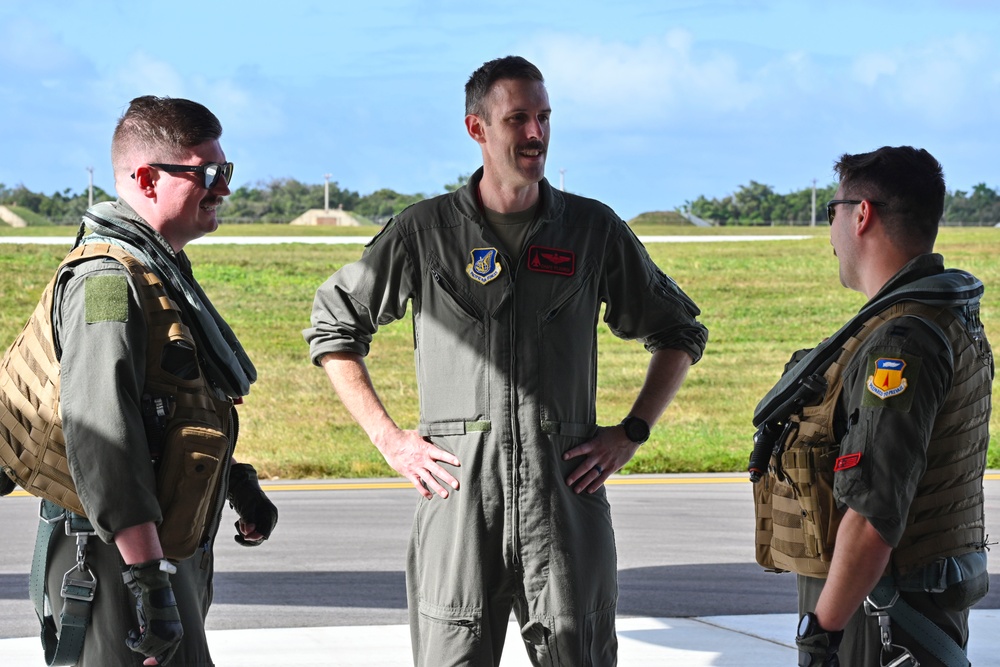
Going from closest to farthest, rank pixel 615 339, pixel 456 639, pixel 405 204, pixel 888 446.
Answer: pixel 888 446 < pixel 456 639 < pixel 615 339 < pixel 405 204

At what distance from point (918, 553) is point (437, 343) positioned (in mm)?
1591

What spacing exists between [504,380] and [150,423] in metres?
1.12

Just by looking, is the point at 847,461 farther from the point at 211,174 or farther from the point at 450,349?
the point at 211,174

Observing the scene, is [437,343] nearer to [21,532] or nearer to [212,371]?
[212,371]

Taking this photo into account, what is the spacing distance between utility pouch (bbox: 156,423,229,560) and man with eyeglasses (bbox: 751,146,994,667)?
61.0 inches

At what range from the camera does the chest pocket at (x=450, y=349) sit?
3.88m

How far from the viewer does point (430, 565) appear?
12.7 ft

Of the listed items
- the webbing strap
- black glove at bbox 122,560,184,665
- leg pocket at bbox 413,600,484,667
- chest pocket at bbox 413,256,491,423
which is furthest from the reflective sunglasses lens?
the webbing strap

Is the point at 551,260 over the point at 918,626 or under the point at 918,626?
over

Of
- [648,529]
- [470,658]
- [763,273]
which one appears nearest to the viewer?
[470,658]

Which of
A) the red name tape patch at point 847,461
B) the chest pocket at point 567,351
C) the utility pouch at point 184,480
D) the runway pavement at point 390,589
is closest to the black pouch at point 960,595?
the red name tape patch at point 847,461

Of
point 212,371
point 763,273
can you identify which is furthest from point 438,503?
point 763,273

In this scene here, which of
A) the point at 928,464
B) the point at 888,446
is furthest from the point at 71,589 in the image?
the point at 928,464

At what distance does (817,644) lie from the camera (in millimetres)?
3174
